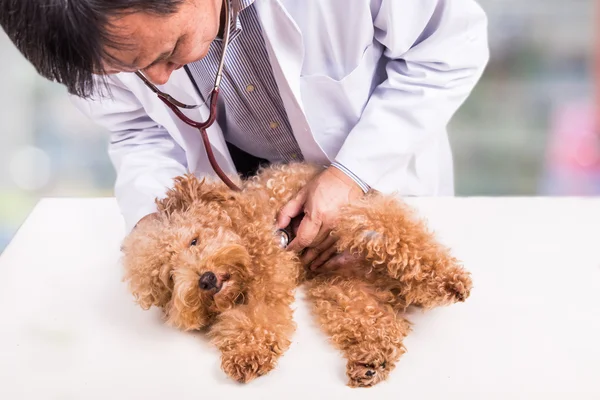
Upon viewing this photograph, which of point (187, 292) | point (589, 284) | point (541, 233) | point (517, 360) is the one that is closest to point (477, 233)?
point (541, 233)

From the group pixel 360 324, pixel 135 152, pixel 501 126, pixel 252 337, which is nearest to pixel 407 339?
pixel 360 324

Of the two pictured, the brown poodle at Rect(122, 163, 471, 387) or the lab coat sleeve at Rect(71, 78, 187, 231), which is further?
the lab coat sleeve at Rect(71, 78, 187, 231)

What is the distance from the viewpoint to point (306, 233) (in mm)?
1334

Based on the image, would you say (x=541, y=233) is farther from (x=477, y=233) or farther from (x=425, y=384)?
(x=425, y=384)

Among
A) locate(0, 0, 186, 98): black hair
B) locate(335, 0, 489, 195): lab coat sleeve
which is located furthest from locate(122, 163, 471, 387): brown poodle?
locate(0, 0, 186, 98): black hair

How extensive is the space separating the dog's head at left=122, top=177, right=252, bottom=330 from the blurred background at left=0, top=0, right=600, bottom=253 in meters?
1.77

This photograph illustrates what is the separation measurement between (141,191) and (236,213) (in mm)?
307

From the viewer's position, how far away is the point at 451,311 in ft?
3.97

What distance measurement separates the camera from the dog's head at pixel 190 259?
3.89 ft

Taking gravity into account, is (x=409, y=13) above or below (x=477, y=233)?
above

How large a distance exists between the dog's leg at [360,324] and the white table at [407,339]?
0.02m

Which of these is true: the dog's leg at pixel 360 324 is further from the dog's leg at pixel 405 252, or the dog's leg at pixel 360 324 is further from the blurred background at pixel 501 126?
the blurred background at pixel 501 126

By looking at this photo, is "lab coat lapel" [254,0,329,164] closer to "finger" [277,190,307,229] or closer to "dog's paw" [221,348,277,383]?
"finger" [277,190,307,229]

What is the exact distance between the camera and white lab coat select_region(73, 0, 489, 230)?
4.56ft
